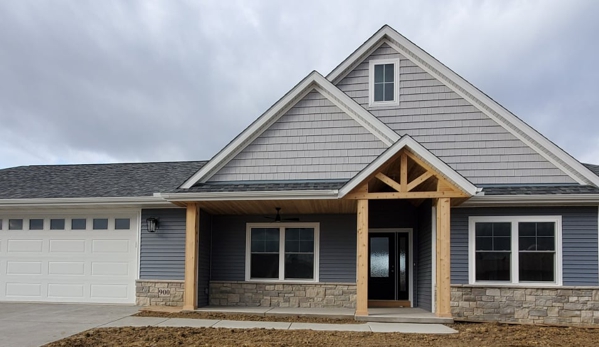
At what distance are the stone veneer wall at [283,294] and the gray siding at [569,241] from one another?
249 cm

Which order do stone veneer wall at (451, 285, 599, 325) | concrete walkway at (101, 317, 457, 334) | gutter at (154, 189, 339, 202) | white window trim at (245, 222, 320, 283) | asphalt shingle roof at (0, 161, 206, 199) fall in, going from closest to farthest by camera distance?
1. concrete walkway at (101, 317, 457, 334)
2. gutter at (154, 189, 339, 202)
3. stone veneer wall at (451, 285, 599, 325)
4. white window trim at (245, 222, 320, 283)
5. asphalt shingle roof at (0, 161, 206, 199)

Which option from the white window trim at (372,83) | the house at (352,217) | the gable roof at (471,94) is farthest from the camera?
the white window trim at (372,83)

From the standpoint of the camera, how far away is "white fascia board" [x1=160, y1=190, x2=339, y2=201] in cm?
1035

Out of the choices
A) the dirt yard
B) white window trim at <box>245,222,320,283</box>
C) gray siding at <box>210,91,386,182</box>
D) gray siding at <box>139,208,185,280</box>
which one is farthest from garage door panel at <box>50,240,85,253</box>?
the dirt yard

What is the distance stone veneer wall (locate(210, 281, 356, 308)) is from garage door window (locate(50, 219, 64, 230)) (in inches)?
164

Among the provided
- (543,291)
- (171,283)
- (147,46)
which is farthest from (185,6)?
(543,291)

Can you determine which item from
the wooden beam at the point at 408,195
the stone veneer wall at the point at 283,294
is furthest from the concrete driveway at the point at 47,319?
the wooden beam at the point at 408,195

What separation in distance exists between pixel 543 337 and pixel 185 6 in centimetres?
1151

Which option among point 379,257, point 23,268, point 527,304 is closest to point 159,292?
point 23,268

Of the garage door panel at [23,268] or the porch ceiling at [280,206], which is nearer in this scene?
the porch ceiling at [280,206]

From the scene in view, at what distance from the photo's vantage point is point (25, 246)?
13.0 meters

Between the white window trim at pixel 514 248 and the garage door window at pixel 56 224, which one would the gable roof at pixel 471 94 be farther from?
the garage door window at pixel 56 224

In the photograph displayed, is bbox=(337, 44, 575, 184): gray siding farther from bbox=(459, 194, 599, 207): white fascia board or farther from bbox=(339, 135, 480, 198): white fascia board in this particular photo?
bbox=(339, 135, 480, 198): white fascia board

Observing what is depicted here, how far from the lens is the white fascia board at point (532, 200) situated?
1043 cm
